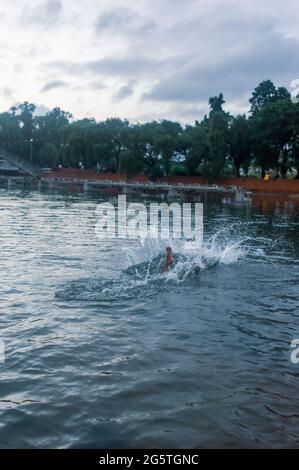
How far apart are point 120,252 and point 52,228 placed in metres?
9.58

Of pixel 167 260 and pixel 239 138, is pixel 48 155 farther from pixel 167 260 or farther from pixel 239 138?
pixel 167 260

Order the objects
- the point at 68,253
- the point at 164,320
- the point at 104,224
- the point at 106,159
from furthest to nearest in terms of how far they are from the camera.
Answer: the point at 106,159
the point at 104,224
the point at 68,253
the point at 164,320

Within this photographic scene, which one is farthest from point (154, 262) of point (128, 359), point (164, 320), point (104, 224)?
point (104, 224)

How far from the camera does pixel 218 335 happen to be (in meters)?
11.8

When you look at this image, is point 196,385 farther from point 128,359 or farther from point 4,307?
point 4,307

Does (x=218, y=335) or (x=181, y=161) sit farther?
(x=181, y=161)

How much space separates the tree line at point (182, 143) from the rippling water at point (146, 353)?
6742 cm

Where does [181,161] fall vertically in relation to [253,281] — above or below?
above

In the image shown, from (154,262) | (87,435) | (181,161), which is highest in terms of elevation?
(181,161)

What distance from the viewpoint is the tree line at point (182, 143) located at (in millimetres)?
84537

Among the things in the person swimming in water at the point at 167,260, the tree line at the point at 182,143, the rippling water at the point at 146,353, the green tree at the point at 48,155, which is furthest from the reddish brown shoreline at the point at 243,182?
the person swimming in water at the point at 167,260

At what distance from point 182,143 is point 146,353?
85.1 meters

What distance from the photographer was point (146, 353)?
34.4 ft

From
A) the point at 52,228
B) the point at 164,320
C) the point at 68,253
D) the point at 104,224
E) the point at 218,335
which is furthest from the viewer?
the point at 104,224
